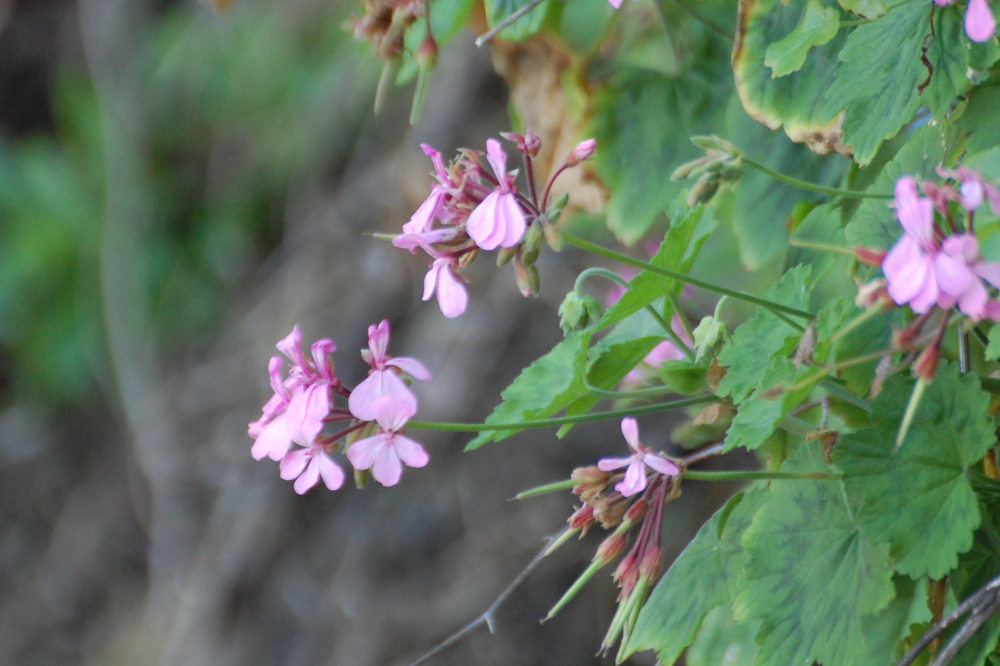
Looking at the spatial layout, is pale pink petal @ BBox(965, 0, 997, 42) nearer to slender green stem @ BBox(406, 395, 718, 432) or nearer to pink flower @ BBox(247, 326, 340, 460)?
slender green stem @ BBox(406, 395, 718, 432)

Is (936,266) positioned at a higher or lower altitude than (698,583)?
higher

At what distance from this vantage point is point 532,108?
36.9 inches

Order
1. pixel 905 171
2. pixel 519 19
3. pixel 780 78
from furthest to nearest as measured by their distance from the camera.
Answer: pixel 519 19 → pixel 780 78 → pixel 905 171

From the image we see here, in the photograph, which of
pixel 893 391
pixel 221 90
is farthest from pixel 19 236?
pixel 893 391

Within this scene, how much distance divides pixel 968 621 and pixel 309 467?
1.13ft

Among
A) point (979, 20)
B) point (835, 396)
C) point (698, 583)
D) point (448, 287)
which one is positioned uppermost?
point (979, 20)

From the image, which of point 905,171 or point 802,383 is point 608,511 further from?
point 905,171

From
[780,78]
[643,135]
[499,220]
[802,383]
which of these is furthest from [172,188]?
[802,383]

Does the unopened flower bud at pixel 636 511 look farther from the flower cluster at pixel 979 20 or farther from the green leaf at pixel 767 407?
the flower cluster at pixel 979 20

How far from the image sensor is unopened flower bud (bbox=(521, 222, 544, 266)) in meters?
0.50

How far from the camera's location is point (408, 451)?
51cm

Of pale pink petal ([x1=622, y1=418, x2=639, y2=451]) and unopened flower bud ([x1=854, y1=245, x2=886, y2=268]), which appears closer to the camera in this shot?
unopened flower bud ([x1=854, y1=245, x2=886, y2=268])

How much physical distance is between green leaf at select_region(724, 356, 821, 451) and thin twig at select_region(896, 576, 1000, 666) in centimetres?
12

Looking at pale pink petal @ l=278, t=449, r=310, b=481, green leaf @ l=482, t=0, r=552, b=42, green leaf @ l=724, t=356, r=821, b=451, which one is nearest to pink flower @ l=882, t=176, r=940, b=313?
green leaf @ l=724, t=356, r=821, b=451
